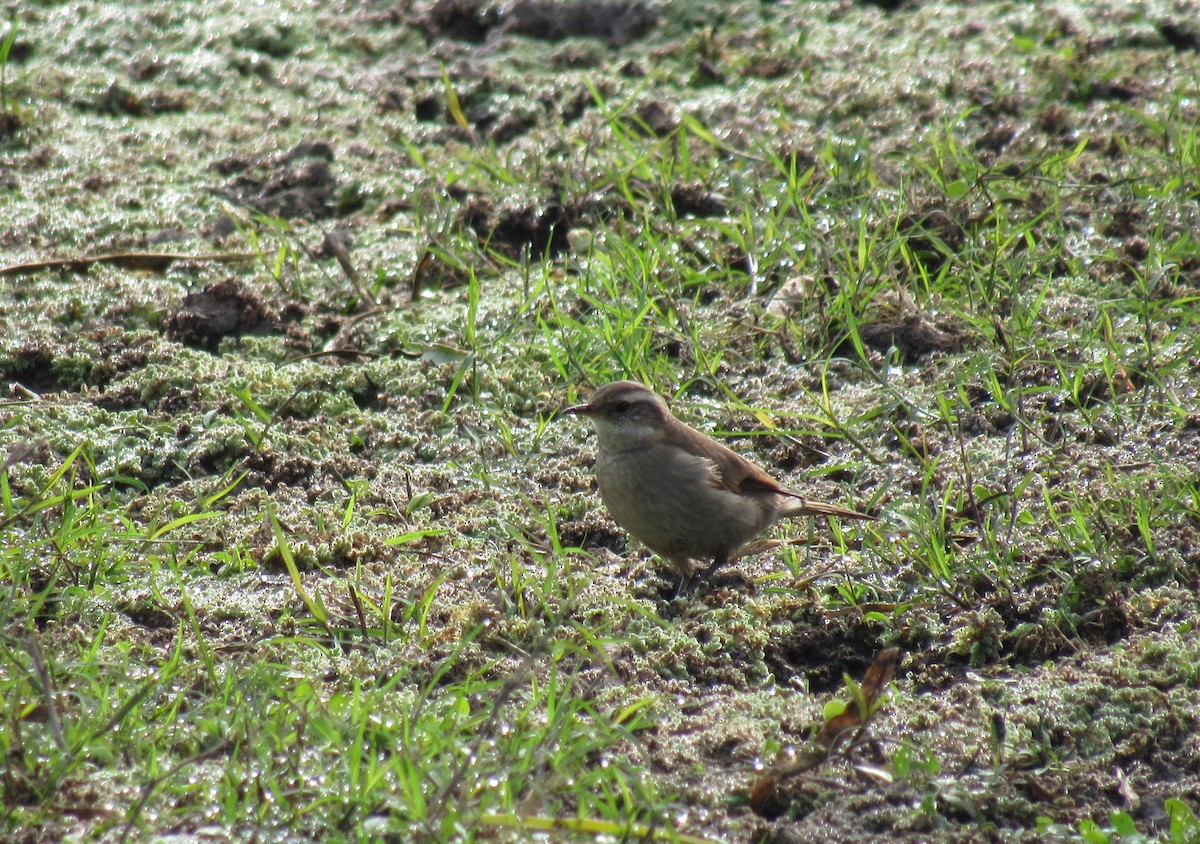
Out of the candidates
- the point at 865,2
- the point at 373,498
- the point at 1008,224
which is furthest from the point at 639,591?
the point at 865,2

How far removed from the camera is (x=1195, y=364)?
5598 mm

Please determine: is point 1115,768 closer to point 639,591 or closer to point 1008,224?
point 639,591

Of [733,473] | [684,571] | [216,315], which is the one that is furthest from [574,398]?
[216,315]

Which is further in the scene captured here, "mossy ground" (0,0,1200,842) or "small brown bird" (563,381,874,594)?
"small brown bird" (563,381,874,594)

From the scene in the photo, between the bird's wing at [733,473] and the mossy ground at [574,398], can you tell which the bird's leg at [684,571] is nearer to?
the mossy ground at [574,398]

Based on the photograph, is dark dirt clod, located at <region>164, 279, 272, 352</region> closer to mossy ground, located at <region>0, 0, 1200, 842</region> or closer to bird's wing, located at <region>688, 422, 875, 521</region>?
mossy ground, located at <region>0, 0, 1200, 842</region>

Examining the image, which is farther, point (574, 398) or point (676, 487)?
point (574, 398)

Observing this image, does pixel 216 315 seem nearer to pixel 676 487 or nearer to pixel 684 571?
pixel 676 487

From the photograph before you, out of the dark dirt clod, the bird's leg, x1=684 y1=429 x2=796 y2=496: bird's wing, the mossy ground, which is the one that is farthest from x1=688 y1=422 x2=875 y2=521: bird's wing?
the dark dirt clod

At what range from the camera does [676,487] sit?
16.7 feet

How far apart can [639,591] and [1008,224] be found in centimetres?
285

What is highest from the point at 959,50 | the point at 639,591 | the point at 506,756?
the point at 959,50

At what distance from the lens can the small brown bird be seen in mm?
5012

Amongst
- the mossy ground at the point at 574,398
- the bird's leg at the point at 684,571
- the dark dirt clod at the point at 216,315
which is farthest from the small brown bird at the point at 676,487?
the dark dirt clod at the point at 216,315
